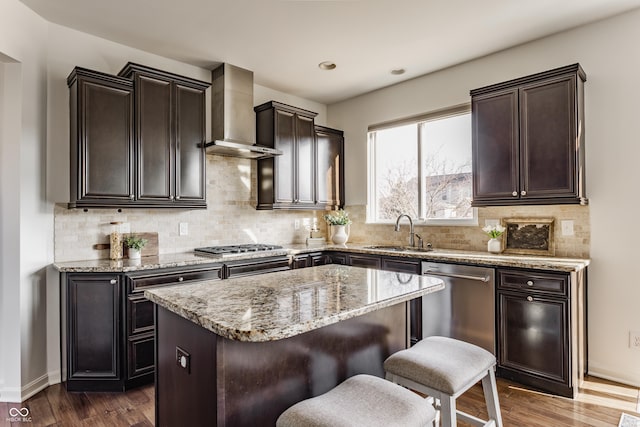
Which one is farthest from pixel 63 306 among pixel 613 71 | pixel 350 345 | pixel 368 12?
pixel 613 71

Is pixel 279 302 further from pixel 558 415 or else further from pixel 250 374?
pixel 558 415

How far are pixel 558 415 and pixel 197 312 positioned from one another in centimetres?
240

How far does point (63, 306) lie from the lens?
2.79 metres

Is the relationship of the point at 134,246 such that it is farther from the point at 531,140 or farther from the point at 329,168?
the point at 531,140

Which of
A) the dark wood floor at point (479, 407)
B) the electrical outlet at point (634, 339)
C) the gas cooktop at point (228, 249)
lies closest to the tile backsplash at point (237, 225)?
the gas cooktop at point (228, 249)

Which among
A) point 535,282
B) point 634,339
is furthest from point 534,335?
point 634,339

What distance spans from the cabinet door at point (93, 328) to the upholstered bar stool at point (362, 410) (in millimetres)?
2007

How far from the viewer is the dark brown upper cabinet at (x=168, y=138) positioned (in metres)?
3.05

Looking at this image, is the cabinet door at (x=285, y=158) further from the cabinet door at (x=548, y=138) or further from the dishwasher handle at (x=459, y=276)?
the cabinet door at (x=548, y=138)

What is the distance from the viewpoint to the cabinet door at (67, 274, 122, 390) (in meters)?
2.65

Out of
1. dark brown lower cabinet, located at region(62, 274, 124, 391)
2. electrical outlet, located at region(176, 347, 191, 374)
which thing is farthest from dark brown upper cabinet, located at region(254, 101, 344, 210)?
electrical outlet, located at region(176, 347, 191, 374)

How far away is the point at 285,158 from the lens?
4184 mm

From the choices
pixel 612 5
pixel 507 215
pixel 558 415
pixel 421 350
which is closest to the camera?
pixel 421 350

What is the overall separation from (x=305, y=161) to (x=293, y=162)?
0.64 feet
